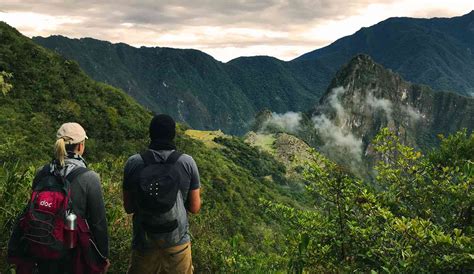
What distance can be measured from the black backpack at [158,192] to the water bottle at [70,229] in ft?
2.36

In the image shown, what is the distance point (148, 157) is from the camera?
15.9ft

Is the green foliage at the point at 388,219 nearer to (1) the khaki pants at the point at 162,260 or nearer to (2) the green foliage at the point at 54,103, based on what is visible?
(1) the khaki pants at the point at 162,260

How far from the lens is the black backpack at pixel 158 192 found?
4656 millimetres

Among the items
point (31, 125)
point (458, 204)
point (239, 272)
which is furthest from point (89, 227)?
point (31, 125)

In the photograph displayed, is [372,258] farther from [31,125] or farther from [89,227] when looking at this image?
[31,125]

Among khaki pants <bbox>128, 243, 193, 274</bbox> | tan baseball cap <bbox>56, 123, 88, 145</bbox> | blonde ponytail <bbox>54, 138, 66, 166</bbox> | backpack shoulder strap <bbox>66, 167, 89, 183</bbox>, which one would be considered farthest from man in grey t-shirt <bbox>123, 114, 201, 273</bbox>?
blonde ponytail <bbox>54, 138, 66, 166</bbox>

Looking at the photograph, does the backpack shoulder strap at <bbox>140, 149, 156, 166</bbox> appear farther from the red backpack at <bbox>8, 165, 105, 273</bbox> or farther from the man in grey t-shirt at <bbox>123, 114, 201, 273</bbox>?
the red backpack at <bbox>8, 165, 105, 273</bbox>

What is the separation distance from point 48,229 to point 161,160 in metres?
1.40

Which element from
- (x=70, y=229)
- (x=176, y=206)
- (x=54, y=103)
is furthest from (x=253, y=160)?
(x=70, y=229)

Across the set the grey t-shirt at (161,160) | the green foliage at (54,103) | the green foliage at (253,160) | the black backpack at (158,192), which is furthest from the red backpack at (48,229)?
the green foliage at (253,160)

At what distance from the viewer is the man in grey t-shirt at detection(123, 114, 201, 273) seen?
4.86m

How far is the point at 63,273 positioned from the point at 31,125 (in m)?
30.6

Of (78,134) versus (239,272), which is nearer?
(78,134)

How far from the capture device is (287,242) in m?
7.48
